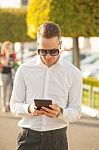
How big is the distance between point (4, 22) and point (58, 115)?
21.8 metres

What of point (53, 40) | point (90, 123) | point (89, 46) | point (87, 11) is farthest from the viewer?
point (89, 46)

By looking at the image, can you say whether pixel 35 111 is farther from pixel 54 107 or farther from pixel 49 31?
pixel 49 31

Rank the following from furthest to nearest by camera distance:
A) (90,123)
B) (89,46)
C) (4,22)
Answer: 1. (89,46)
2. (4,22)
3. (90,123)

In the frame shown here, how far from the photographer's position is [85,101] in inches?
552

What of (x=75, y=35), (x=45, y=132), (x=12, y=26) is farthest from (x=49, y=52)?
(x=12, y=26)

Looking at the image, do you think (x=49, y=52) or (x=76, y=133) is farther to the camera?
(x=76, y=133)

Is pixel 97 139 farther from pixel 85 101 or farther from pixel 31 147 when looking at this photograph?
pixel 85 101

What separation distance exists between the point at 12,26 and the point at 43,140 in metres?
22.0

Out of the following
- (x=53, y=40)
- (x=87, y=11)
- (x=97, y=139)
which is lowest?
(x=97, y=139)

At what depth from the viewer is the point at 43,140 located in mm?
3572

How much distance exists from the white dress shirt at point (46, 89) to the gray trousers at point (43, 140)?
0.04 metres

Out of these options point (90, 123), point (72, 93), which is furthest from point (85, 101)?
point (72, 93)

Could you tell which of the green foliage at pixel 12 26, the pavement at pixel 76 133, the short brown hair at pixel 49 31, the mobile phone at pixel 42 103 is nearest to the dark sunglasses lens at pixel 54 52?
the short brown hair at pixel 49 31

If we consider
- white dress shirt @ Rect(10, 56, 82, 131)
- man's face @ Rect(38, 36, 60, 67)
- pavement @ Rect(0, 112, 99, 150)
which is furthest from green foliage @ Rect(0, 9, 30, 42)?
man's face @ Rect(38, 36, 60, 67)
